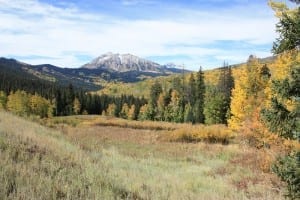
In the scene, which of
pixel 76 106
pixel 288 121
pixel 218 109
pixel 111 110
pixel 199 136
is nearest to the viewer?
pixel 288 121

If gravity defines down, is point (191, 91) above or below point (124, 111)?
above

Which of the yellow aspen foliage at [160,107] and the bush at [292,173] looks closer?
the bush at [292,173]

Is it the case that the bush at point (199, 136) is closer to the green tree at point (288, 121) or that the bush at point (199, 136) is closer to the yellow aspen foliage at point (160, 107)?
the green tree at point (288, 121)

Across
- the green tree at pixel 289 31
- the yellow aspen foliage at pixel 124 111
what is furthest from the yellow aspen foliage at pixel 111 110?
the green tree at pixel 289 31

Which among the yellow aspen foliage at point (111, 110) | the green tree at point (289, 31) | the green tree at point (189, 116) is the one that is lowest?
the yellow aspen foliage at point (111, 110)

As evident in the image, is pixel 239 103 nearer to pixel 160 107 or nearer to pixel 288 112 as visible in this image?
pixel 288 112

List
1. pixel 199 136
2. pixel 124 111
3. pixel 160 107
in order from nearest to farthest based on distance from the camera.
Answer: pixel 199 136 < pixel 160 107 < pixel 124 111

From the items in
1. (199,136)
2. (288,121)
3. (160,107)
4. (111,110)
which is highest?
(288,121)

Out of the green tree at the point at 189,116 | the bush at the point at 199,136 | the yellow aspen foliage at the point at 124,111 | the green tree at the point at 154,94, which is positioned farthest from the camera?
the yellow aspen foliage at the point at 124,111

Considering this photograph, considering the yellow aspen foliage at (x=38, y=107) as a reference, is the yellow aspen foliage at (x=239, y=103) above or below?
above

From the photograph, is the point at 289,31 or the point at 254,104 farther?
the point at 254,104

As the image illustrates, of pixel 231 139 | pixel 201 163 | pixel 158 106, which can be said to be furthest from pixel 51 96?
pixel 201 163

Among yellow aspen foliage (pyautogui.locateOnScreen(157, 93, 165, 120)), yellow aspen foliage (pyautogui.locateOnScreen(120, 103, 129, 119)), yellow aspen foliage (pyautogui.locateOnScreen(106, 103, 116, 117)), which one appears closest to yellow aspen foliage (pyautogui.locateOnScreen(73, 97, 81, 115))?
yellow aspen foliage (pyautogui.locateOnScreen(106, 103, 116, 117))

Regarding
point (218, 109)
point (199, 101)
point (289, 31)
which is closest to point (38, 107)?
point (199, 101)
